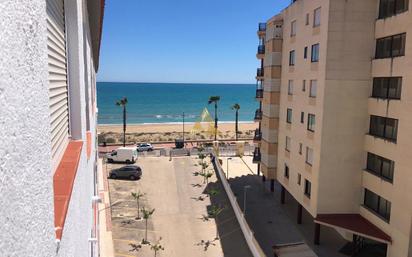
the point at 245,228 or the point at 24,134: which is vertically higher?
the point at 24,134

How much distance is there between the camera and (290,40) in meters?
30.6

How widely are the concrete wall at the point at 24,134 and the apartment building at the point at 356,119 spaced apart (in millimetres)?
20897

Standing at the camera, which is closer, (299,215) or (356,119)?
(356,119)

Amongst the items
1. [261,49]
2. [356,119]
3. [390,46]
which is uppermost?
[261,49]

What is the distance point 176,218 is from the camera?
3038 cm

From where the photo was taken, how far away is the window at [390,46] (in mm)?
20844

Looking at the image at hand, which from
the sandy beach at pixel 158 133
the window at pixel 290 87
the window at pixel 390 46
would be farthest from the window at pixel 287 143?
the sandy beach at pixel 158 133

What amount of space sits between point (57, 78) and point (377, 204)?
23.0 m

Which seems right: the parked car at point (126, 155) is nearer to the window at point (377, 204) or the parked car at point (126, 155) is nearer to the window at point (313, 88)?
the window at point (313, 88)

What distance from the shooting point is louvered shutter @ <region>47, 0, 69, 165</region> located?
3.92 m

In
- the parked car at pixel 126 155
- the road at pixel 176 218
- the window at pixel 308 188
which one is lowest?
the road at pixel 176 218

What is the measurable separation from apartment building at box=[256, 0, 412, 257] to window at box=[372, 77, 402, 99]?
61 mm

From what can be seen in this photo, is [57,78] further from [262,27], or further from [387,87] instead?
[262,27]

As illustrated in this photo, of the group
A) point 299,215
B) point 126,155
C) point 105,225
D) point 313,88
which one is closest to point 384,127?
point 313,88
